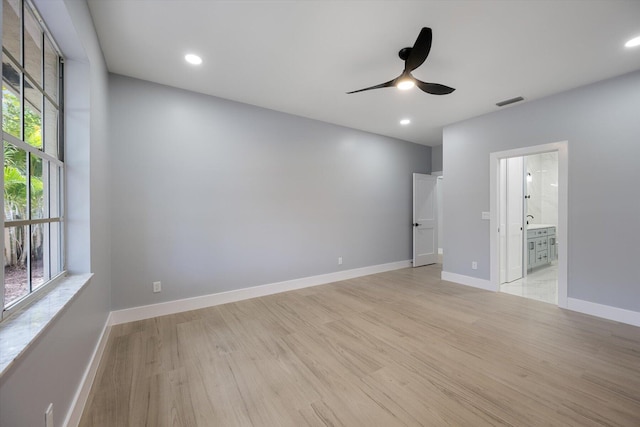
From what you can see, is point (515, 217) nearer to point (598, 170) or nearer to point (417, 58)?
point (598, 170)

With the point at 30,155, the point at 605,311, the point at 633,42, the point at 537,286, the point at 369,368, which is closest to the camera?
the point at 30,155

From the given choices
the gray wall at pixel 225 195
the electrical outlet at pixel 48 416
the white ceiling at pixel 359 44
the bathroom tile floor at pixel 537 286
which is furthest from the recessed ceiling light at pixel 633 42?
the electrical outlet at pixel 48 416

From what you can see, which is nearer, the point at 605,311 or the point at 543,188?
the point at 605,311

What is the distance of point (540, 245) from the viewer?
5.24m

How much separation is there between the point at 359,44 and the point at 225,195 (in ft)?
7.81

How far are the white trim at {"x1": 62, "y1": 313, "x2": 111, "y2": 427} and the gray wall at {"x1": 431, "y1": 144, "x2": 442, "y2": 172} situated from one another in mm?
6470

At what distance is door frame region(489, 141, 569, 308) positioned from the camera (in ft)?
10.6

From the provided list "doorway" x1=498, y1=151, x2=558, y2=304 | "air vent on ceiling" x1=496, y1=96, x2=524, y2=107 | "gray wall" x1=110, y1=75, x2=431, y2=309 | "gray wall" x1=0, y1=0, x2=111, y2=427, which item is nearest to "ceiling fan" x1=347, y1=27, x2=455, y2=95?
"air vent on ceiling" x1=496, y1=96, x2=524, y2=107

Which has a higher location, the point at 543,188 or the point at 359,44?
the point at 359,44

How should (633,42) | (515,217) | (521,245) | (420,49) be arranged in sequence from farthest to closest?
(521,245) → (515,217) → (633,42) → (420,49)

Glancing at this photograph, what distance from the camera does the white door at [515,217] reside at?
4.32 meters

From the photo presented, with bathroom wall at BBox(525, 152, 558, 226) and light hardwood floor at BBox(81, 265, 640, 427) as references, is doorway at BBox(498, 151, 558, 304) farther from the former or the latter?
light hardwood floor at BBox(81, 265, 640, 427)

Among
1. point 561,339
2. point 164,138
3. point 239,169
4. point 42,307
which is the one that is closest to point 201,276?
point 239,169

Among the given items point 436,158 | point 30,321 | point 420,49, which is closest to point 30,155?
point 30,321
